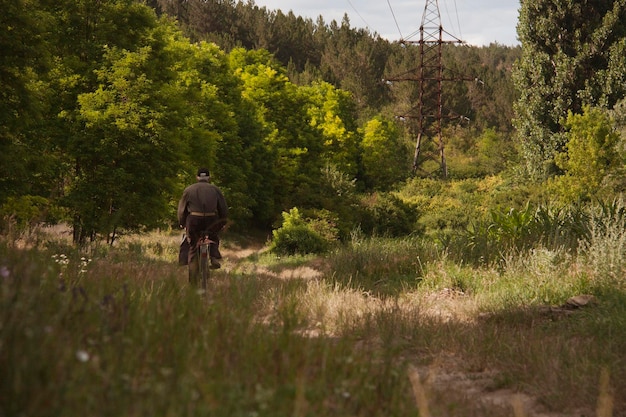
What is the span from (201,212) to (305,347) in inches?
236

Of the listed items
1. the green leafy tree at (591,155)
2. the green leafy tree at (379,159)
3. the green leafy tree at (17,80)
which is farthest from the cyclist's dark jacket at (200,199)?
the green leafy tree at (379,159)

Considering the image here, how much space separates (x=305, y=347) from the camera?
11.0ft

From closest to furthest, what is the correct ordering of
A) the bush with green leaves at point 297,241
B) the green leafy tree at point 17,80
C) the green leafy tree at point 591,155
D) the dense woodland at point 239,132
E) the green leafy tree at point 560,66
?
the green leafy tree at point 17,80
the dense woodland at point 239,132
the green leafy tree at point 591,155
the bush with green leaves at point 297,241
the green leafy tree at point 560,66

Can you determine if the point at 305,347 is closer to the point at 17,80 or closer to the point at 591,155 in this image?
the point at 17,80

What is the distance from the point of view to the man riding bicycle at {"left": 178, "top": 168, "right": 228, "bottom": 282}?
9.02m

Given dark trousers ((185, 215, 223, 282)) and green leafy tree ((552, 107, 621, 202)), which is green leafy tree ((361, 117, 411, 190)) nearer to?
green leafy tree ((552, 107, 621, 202))

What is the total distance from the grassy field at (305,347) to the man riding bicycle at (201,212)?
3.92 feet

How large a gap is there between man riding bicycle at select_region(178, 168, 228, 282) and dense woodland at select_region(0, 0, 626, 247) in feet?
3.57

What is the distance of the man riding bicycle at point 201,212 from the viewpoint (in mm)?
9016

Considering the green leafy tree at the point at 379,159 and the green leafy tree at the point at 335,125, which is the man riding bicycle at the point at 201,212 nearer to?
the green leafy tree at the point at 335,125

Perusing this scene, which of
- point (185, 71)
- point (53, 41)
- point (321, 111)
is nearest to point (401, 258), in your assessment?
point (53, 41)

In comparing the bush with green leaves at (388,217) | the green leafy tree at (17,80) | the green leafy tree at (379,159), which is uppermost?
the green leafy tree at (17,80)

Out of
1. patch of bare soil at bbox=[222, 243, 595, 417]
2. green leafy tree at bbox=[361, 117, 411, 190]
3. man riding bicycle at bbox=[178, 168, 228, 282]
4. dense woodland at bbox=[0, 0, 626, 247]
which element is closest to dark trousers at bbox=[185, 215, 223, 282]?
man riding bicycle at bbox=[178, 168, 228, 282]

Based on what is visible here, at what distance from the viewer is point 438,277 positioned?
10.1 metres
